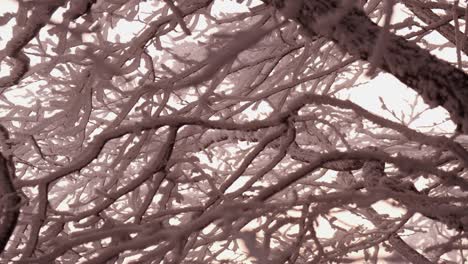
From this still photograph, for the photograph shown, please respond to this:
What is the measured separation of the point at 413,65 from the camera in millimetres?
1817

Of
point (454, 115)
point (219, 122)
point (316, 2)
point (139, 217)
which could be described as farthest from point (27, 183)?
point (454, 115)

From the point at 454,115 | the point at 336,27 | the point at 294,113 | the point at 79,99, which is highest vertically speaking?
the point at 79,99

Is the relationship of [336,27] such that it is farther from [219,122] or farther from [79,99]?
[79,99]

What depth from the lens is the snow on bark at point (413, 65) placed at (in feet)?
5.97

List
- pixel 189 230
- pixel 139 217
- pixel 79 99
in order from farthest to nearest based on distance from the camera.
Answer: pixel 79 99, pixel 139 217, pixel 189 230

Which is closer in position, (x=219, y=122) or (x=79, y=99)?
(x=219, y=122)

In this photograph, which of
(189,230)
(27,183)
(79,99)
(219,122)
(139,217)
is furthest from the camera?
(79,99)

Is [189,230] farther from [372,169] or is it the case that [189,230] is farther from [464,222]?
[372,169]

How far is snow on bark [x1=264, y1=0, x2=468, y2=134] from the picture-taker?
1.82 metres

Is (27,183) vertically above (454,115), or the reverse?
(27,183)

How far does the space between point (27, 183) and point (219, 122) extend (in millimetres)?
600

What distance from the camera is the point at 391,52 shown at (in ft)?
6.00

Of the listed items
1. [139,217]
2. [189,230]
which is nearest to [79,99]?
[139,217]

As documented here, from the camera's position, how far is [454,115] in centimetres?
184
